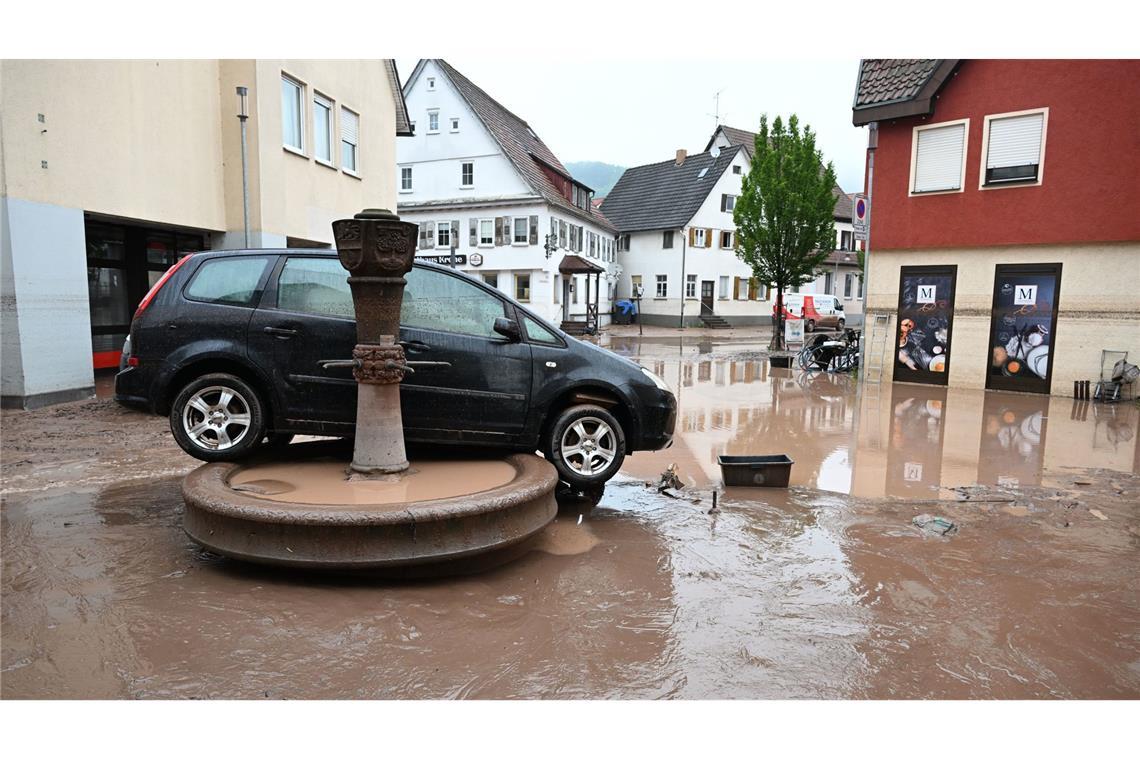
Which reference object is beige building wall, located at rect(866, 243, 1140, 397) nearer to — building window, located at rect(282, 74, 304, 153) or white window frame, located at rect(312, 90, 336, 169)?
white window frame, located at rect(312, 90, 336, 169)

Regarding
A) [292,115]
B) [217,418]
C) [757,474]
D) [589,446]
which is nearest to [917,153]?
[757,474]

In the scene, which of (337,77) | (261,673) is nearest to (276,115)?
(337,77)

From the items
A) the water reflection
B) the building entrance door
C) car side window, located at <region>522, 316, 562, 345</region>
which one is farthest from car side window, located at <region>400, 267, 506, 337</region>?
the building entrance door

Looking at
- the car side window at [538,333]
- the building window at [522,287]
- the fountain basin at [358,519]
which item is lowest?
the fountain basin at [358,519]

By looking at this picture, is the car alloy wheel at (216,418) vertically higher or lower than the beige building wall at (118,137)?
lower

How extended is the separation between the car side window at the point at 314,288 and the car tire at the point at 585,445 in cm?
198

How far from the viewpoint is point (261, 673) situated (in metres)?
3.58

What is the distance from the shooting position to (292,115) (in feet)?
52.5

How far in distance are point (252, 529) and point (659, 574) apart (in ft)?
8.78

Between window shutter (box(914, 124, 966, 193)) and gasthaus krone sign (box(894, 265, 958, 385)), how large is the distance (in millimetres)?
1921

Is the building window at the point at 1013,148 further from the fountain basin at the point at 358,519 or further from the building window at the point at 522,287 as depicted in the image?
the building window at the point at 522,287

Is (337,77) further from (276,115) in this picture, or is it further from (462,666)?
(462,666)

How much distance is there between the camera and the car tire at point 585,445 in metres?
6.32

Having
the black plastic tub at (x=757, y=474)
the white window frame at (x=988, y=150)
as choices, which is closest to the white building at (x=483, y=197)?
the white window frame at (x=988, y=150)
